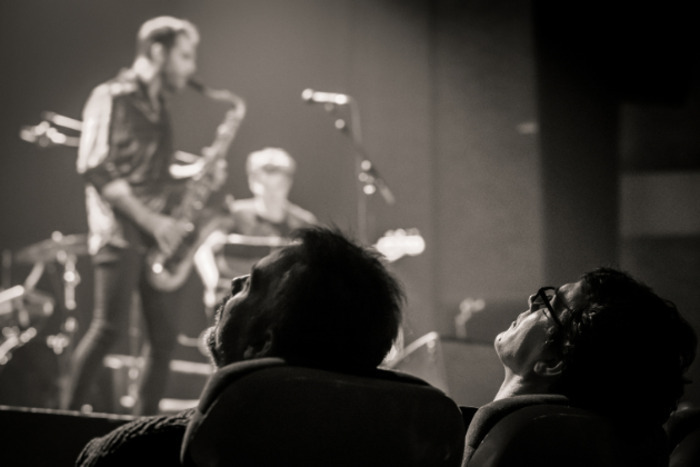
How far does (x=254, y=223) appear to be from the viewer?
401cm

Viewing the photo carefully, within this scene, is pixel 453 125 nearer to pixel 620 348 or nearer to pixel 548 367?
pixel 548 367

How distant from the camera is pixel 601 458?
3.51 ft

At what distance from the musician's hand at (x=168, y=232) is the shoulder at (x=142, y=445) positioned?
2.97m

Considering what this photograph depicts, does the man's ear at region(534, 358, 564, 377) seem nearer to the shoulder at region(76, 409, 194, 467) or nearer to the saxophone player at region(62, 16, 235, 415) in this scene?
the shoulder at region(76, 409, 194, 467)

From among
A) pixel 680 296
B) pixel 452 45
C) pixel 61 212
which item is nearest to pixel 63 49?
pixel 61 212

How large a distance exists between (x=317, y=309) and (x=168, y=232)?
297 centimetres

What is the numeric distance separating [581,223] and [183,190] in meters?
1.90

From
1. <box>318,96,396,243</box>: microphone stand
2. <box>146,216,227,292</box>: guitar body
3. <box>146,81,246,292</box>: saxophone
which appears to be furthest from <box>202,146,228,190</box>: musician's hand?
<box>318,96,396,243</box>: microphone stand

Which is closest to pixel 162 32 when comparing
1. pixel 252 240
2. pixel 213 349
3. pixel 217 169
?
pixel 217 169

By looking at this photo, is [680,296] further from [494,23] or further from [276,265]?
[276,265]

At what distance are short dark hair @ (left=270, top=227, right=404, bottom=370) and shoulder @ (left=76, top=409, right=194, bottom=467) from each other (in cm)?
16

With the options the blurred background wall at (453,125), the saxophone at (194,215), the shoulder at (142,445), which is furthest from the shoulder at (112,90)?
the shoulder at (142,445)

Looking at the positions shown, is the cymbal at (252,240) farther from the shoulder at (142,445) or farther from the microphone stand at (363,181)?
the shoulder at (142,445)

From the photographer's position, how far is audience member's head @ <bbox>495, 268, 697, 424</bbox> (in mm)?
1160
